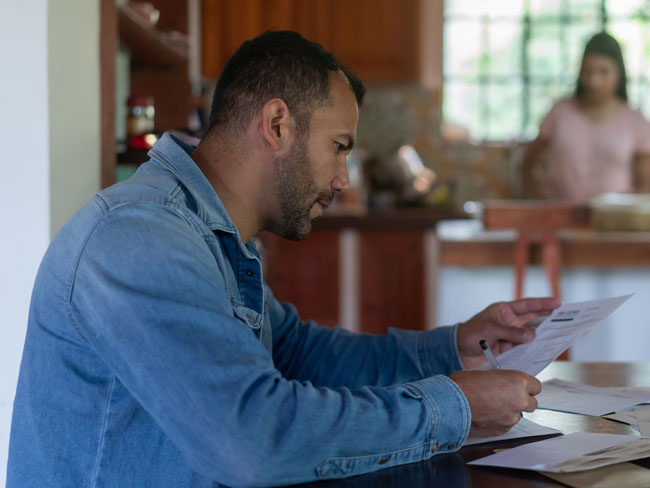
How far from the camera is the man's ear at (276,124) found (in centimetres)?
117

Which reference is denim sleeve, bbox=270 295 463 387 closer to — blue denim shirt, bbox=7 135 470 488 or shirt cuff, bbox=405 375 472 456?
blue denim shirt, bbox=7 135 470 488

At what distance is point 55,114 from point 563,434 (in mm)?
1001

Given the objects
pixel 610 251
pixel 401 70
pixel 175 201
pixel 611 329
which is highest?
pixel 401 70

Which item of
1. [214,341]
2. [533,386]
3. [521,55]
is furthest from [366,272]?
[214,341]

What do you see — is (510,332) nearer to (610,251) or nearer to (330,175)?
(330,175)

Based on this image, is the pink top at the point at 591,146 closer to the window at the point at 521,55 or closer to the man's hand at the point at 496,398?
the window at the point at 521,55

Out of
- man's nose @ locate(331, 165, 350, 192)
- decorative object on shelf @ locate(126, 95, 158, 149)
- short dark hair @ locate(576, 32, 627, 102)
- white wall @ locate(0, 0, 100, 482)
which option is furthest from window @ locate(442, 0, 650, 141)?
man's nose @ locate(331, 165, 350, 192)

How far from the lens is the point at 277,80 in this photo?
119 centimetres

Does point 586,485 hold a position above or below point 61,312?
below

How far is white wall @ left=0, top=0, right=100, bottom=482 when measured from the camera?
149 centimetres

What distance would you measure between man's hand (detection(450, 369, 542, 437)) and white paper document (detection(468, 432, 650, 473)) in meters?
0.04

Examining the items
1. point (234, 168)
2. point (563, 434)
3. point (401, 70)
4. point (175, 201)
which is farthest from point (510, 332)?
point (401, 70)

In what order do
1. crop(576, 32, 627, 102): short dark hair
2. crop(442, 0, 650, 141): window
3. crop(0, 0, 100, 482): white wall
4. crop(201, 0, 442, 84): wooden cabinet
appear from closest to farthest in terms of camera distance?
1. crop(0, 0, 100, 482): white wall
2. crop(576, 32, 627, 102): short dark hair
3. crop(201, 0, 442, 84): wooden cabinet
4. crop(442, 0, 650, 141): window

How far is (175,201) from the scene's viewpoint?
1016mm
